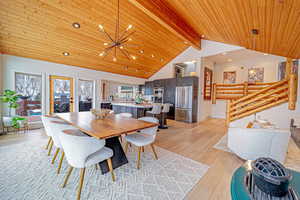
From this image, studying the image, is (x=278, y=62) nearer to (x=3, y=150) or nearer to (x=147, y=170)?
(x=147, y=170)

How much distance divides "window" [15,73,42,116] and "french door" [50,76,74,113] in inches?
15.8

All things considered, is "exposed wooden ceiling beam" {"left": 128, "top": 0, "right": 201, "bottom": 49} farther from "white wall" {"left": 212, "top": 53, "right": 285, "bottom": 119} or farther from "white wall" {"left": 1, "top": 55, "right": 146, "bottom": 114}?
"white wall" {"left": 1, "top": 55, "right": 146, "bottom": 114}

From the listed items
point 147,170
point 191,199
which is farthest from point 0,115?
point 191,199

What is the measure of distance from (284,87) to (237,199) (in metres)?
3.89

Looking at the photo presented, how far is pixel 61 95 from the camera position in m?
5.25

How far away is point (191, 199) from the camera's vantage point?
1562mm

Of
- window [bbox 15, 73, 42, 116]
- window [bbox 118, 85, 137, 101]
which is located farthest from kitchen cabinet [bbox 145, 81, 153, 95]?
window [bbox 15, 73, 42, 116]

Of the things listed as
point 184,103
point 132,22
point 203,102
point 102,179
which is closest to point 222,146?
point 102,179

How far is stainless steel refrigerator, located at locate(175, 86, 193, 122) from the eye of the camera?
5.88 meters

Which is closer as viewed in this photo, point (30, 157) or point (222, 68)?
point (30, 157)

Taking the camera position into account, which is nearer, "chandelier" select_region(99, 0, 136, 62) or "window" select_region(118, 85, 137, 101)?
"chandelier" select_region(99, 0, 136, 62)

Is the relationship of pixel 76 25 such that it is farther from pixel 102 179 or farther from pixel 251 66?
pixel 251 66

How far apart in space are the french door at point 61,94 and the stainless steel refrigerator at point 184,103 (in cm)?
512

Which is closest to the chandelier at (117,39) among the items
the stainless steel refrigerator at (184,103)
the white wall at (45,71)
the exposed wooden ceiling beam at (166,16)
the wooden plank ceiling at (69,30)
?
the wooden plank ceiling at (69,30)
